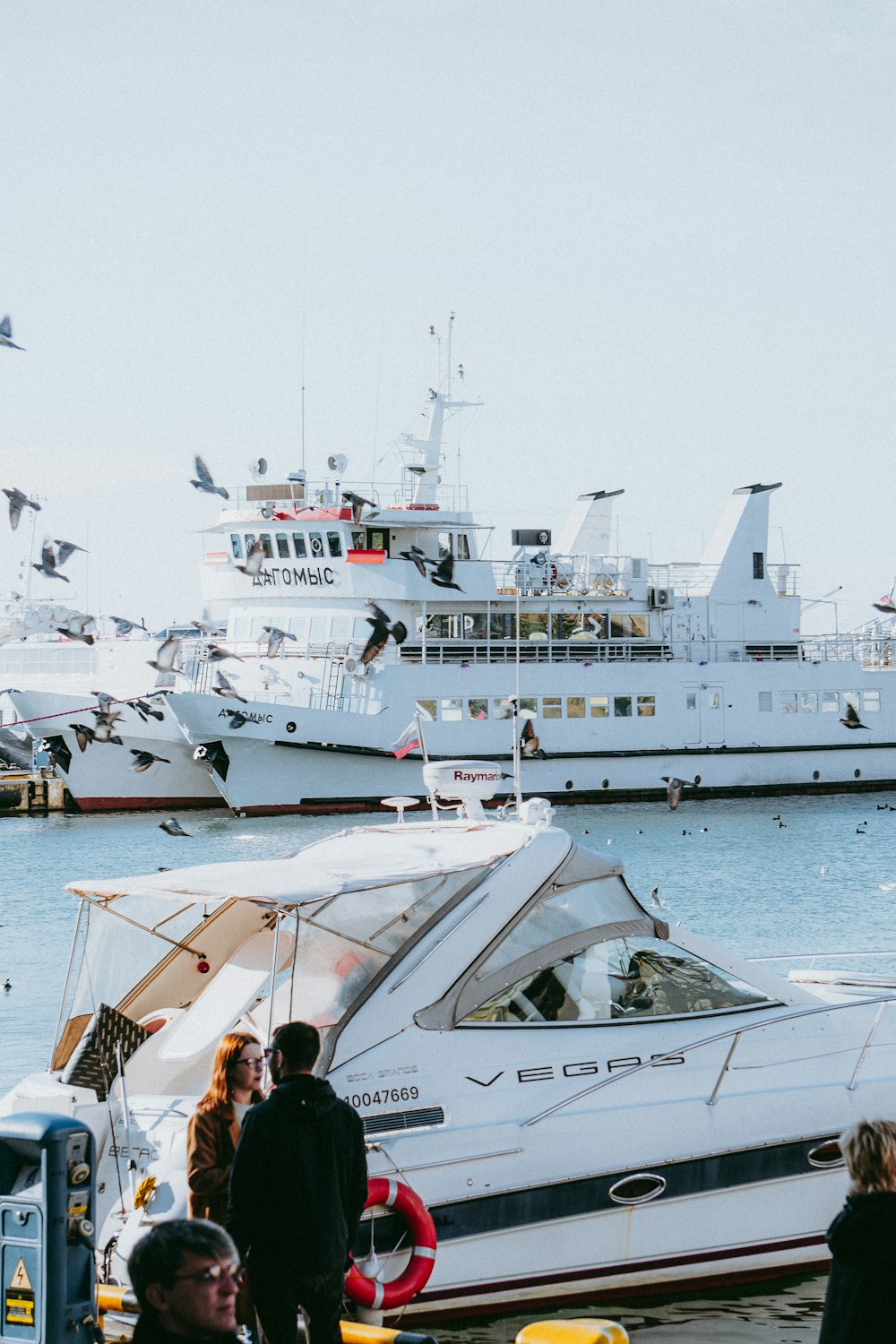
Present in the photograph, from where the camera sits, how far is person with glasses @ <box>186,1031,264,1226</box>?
5484 mm

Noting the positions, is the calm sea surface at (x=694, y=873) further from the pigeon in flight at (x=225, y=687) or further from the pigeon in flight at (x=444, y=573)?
the pigeon in flight at (x=444, y=573)

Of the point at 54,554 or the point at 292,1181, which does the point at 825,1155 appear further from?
the point at 54,554

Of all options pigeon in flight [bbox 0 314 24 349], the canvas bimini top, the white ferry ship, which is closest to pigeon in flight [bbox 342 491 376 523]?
the white ferry ship

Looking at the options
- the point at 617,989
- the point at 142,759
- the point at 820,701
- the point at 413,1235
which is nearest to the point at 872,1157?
the point at 413,1235

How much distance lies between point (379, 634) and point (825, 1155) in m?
31.1

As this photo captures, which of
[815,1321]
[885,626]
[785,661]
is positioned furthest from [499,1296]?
[885,626]

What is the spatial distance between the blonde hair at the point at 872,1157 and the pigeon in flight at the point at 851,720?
42.4m

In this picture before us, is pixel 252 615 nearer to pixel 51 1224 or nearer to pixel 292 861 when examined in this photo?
pixel 292 861

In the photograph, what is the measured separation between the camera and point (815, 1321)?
297 inches

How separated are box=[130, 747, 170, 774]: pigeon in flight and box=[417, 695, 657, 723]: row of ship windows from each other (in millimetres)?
7413

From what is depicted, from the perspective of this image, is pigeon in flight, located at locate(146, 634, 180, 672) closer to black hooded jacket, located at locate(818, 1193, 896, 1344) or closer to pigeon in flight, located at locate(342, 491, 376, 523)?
pigeon in flight, located at locate(342, 491, 376, 523)

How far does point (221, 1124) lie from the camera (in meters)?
5.52

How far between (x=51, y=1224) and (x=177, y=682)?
38.5 m

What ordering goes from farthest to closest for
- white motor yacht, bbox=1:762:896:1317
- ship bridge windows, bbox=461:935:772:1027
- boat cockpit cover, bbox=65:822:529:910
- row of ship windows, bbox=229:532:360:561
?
Answer: row of ship windows, bbox=229:532:360:561
ship bridge windows, bbox=461:935:772:1027
boat cockpit cover, bbox=65:822:529:910
white motor yacht, bbox=1:762:896:1317
